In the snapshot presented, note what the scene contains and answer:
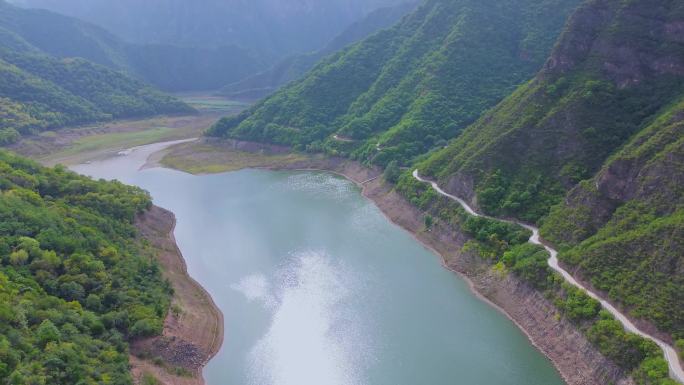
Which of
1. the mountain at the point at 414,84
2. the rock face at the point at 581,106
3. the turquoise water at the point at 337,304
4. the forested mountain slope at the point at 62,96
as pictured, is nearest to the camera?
the turquoise water at the point at 337,304

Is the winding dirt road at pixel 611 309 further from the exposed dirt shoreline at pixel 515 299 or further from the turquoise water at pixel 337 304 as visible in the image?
the turquoise water at pixel 337 304

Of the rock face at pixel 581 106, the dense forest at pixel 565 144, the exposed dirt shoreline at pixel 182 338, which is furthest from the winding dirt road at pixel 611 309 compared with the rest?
the exposed dirt shoreline at pixel 182 338

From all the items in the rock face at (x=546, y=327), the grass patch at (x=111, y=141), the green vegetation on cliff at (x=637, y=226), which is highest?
the green vegetation on cliff at (x=637, y=226)

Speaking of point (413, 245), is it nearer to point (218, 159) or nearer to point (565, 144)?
point (565, 144)

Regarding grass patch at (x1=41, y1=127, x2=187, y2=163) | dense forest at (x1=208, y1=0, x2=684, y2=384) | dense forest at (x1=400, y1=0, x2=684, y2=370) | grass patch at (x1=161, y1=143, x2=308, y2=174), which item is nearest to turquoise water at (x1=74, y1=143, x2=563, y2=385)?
dense forest at (x1=208, y1=0, x2=684, y2=384)

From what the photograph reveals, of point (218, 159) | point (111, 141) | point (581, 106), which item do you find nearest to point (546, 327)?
point (581, 106)

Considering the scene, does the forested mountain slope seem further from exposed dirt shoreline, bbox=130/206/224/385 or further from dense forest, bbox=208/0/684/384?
exposed dirt shoreline, bbox=130/206/224/385

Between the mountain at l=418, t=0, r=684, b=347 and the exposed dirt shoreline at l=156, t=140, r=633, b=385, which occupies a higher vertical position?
the mountain at l=418, t=0, r=684, b=347
